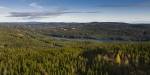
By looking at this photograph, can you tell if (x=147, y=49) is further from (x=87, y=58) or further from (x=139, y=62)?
(x=87, y=58)

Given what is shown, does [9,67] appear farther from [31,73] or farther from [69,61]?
[69,61]

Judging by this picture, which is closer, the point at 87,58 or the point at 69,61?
the point at 69,61

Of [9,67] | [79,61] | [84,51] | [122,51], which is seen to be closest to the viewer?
[9,67]

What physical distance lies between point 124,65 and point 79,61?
753 inches

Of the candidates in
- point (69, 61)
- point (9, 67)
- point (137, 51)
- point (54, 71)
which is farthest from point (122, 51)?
point (9, 67)

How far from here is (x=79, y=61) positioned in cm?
11631

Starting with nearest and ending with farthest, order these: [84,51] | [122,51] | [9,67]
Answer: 1. [9,67]
2. [122,51]
3. [84,51]

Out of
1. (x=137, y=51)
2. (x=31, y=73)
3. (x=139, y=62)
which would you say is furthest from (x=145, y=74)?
(x=31, y=73)

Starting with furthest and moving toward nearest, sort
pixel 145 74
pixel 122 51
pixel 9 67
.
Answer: pixel 122 51 < pixel 9 67 < pixel 145 74

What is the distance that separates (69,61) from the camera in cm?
11362

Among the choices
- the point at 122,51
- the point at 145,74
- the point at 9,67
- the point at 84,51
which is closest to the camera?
the point at 145,74

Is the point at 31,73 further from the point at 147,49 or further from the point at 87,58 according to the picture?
the point at 147,49

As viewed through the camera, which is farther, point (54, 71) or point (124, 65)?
point (124, 65)

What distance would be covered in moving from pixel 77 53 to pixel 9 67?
33742 millimetres
